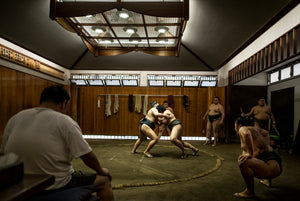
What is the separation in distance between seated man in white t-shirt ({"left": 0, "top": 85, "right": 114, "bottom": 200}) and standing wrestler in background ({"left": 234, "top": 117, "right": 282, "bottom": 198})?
189 centimetres

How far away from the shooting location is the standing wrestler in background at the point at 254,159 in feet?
7.99

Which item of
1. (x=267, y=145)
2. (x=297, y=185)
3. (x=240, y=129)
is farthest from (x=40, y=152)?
(x=297, y=185)

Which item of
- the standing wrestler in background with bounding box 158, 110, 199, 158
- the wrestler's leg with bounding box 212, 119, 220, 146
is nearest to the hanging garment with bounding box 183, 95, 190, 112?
the wrestler's leg with bounding box 212, 119, 220, 146

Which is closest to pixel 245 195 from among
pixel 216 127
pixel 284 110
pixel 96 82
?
pixel 216 127

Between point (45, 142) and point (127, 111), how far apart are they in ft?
21.7

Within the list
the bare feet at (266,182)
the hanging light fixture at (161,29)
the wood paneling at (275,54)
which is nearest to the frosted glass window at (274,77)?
the wood paneling at (275,54)

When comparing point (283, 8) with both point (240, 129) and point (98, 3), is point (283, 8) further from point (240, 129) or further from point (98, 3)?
point (98, 3)

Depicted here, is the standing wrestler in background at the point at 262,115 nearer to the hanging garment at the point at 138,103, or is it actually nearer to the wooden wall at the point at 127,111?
the wooden wall at the point at 127,111

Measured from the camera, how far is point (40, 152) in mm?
1221

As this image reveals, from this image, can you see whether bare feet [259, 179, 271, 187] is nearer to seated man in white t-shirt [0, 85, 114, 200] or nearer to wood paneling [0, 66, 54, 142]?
seated man in white t-shirt [0, 85, 114, 200]

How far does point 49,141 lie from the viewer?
49.2 inches

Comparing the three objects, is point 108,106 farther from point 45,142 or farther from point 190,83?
point 45,142

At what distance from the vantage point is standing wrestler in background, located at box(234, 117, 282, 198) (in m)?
2.44

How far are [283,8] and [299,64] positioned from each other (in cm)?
269
